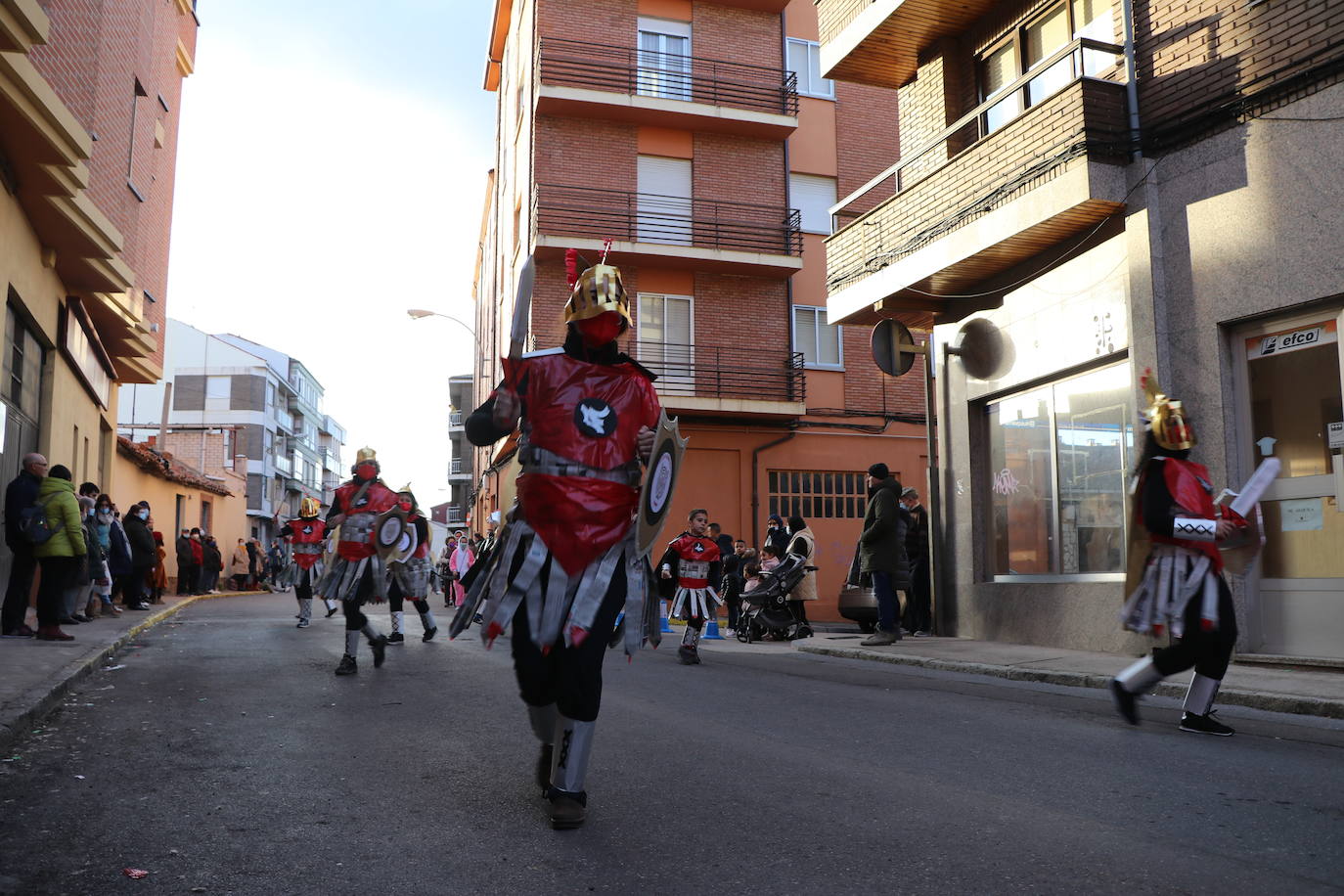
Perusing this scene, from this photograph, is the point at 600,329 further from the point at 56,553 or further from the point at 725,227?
the point at 725,227

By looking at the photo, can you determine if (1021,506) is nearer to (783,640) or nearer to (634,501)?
(783,640)

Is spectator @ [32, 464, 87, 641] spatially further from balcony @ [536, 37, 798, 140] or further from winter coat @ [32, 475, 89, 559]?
balcony @ [536, 37, 798, 140]

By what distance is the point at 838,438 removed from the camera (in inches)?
989

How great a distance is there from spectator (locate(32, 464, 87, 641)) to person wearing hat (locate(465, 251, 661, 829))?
8511 mm

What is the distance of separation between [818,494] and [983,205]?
40.0 feet

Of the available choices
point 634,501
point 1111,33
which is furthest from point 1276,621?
point 634,501

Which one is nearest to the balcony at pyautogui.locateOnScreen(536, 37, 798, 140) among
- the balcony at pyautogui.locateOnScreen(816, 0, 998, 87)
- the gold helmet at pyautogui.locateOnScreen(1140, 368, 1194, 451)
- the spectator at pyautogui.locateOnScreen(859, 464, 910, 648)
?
the balcony at pyautogui.locateOnScreen(816, 0, 998, 87)

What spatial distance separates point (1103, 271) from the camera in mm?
11781

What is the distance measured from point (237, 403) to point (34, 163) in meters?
65.8

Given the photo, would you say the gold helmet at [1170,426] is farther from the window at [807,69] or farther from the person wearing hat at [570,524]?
the window at [807,69]

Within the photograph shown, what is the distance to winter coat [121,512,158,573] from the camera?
19.7m

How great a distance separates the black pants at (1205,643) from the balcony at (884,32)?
10.4m

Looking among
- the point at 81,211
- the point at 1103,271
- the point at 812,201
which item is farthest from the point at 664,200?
the point at 1103,271

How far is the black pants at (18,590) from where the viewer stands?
1139cm
